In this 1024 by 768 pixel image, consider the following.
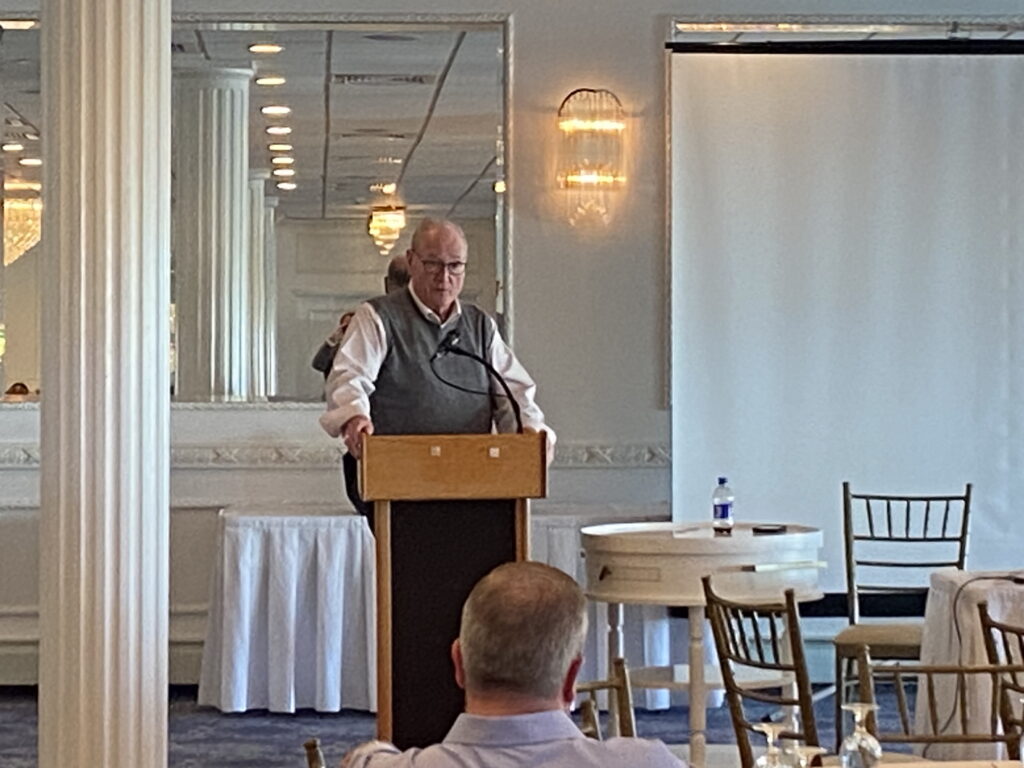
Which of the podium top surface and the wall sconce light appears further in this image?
the wall sconce light

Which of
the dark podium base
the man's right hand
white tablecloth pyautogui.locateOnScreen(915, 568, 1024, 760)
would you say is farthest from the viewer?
white tablecloth pyautogui.locateOnScreen(915, 568, 1024, 760)

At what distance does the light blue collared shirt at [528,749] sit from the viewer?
7.47 feet

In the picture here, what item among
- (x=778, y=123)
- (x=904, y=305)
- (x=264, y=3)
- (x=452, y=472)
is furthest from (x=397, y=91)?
(x=452, y=472)

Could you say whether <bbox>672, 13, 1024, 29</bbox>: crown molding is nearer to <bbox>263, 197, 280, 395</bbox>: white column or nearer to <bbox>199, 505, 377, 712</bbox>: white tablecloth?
<bbox>263, 197, 280, 395</bbox>: white column

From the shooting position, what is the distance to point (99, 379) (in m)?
4.21

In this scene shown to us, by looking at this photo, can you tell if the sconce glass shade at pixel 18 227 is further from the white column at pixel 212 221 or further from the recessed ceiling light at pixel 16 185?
the white column at pixel 212 221

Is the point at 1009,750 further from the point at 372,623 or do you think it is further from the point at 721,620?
the point at 372,623

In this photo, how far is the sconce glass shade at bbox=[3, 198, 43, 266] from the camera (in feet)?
26.6

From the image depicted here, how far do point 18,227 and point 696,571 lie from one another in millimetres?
3791

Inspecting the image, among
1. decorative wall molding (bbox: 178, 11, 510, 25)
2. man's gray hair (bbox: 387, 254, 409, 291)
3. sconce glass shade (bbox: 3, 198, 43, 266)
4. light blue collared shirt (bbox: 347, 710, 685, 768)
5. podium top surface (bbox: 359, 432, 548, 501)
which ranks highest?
decorative wall molding (bbox: 178, 11, 510, 25)

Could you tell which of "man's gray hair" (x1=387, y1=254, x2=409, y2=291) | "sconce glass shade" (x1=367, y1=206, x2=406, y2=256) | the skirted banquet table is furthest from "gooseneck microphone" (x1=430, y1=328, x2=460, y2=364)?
"sconce glass shade" (x1=367, y1=206, x2=406, y2=256)

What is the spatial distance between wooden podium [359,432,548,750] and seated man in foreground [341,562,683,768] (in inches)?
82.5

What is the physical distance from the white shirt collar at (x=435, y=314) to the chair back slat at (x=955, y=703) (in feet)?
4.94

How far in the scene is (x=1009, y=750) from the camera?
3.07 metres
